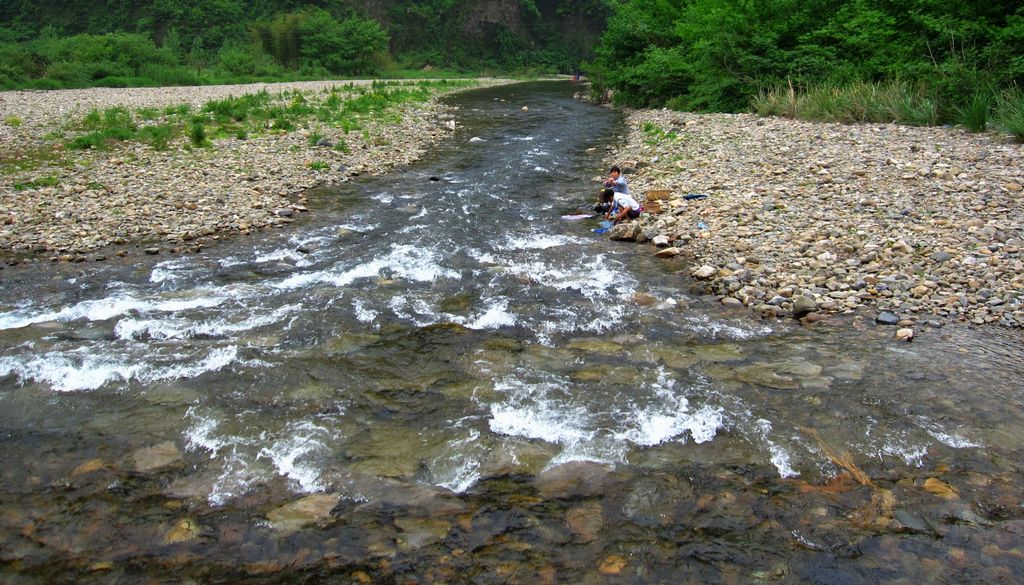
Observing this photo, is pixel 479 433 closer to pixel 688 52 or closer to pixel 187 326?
pixel 187 326

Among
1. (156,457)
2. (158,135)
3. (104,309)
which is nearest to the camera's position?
(156,457)

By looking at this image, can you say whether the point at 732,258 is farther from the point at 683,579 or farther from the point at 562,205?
the point at 683,579

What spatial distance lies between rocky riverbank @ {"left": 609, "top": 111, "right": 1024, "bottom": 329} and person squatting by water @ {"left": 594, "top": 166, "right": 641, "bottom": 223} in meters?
0.29

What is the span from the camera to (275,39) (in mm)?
49812

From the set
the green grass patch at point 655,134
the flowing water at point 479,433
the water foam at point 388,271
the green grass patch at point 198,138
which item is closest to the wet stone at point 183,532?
the flowing water at point 479,433

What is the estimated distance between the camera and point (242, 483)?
459cm

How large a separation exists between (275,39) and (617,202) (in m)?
47.8

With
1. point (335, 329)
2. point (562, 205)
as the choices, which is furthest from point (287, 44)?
point (335, 329)

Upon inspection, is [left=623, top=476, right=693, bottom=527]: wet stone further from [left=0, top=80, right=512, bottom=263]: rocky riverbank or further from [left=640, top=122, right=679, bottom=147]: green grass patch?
[left=640, top=122, right=679, bottom=147]: green grass patch

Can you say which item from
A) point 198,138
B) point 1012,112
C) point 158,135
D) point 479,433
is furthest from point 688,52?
point 479,433

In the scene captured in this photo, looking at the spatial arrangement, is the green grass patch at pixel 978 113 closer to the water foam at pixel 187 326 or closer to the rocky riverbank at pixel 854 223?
the rocky riverbank at pixel 854 223

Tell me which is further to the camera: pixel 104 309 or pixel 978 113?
pixel 978 113

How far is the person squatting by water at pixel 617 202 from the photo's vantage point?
11.0 meters

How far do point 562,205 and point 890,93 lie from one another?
947 centimetres
